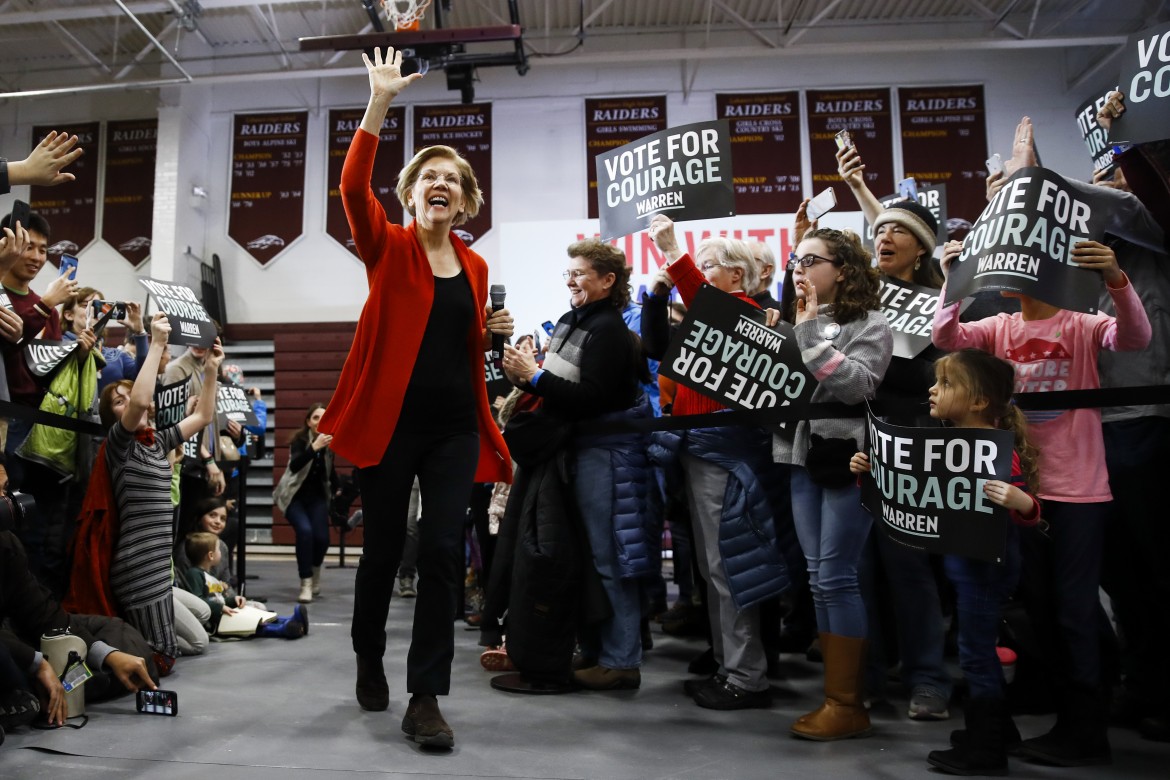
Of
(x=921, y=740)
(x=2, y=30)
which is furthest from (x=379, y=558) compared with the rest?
(x=2, y=30)

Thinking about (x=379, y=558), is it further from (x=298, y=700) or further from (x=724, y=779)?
(x=724, y=779)

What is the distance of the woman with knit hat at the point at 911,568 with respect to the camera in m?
2.56

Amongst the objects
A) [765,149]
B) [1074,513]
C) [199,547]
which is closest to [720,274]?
[1074,513]

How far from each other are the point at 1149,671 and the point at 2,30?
1328 cm

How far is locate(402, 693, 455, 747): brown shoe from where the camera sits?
2152 millimetres

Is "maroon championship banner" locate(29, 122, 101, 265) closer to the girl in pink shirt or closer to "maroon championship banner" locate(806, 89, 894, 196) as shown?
"maroon championship banner" locate(806, 89, 894, 196)

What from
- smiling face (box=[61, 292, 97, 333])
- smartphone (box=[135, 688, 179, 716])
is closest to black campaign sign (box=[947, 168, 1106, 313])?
smartphone (box=[135, 688, 179, 716])

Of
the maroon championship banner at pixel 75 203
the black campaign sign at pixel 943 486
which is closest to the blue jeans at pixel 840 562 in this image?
the black campaign sign at pixel 943 486

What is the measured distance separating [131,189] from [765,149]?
8076 mm

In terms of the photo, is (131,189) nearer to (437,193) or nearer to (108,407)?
(108,407)

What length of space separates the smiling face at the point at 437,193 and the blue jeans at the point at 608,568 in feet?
3.29

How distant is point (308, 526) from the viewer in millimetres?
5297

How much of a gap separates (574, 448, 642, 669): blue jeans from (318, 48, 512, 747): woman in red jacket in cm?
58

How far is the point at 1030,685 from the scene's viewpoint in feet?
8.57
